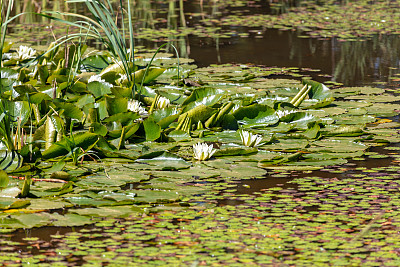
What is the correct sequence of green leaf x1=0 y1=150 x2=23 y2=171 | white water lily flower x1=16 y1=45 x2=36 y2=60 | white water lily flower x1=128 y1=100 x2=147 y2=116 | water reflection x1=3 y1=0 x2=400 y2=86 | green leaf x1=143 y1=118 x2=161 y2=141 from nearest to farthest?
green leaf x1=0 y1=150 x2=23 y2=171, green leaf x1=143 y1=118 x2=161 y2=141, white water lily flower x1=128 y1=100 x2=147 y2=116, white water lily flower x1=16 y1=45 x2=36 y2=60, water reflection x1=3 y1=0 x2=400 y2=86

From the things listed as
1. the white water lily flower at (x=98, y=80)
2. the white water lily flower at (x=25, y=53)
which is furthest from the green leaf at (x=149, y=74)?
the white water lily flower at (x=25, y=53)

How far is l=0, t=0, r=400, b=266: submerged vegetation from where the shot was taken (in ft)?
9.00

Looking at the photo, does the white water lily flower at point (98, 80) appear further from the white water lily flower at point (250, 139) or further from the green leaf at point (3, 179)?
the green leaf at point (3, 179)

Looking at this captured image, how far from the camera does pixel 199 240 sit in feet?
9.13

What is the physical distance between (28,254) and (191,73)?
3.49m

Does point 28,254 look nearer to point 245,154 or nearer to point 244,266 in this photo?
point 244,266

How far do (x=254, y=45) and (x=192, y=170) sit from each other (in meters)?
4.25

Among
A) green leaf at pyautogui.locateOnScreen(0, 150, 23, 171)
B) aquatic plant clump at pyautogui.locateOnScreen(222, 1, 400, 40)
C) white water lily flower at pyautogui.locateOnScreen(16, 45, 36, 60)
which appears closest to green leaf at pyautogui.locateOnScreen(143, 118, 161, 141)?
green leaf at pyautogui.locateOnScreen(0, 150, 23, 171)

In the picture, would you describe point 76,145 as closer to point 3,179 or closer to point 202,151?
point 3,179

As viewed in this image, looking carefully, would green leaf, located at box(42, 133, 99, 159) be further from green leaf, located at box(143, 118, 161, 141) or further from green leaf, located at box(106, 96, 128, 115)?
green leaf, located at box(106, 96, 128, 115)

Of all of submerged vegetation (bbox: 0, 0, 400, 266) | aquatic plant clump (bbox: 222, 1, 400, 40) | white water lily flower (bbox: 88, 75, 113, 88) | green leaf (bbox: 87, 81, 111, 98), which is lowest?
submerged vegetation (bbox: 0, 0, 400, 266)

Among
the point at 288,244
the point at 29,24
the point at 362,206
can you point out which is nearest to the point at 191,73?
→ the point at 362,206

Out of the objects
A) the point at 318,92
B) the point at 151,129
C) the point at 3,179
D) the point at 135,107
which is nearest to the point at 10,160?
the point at 3,179

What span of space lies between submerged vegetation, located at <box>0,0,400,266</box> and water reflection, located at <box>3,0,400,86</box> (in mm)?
990
